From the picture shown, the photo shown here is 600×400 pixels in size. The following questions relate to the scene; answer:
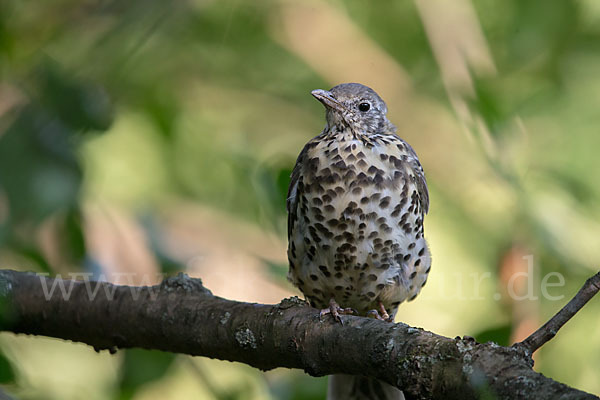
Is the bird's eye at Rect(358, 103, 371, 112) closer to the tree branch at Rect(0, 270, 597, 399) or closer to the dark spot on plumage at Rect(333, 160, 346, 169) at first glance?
the dark spot on plumage at Rect(333, 160, 346, 169)

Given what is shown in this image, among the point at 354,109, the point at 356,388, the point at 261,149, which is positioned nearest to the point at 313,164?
the point at 354,109

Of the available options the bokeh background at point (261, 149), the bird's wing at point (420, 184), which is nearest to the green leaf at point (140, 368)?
the bokeh background at point (261, 149)

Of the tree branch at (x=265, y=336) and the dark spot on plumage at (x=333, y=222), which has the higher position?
the dark spot on plumage at (x=333, y=222)

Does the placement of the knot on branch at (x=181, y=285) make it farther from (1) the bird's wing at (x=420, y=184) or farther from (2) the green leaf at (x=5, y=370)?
(1) the bird's wing at (x=420, y=184)

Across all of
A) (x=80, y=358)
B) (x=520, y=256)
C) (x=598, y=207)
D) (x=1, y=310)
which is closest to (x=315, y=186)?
(x=520, y=256)

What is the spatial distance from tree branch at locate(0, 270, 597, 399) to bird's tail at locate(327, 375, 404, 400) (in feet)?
3.04

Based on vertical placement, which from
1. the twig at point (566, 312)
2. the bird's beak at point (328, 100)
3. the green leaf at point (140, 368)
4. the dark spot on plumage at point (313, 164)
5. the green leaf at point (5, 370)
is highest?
the bird's beak at point (328, 100)

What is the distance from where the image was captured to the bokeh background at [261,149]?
8.29ft

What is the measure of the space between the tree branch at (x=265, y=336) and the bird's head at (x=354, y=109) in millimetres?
1163

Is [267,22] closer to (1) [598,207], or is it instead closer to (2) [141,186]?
(2) [141,186]

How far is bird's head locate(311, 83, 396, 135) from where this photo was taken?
11.9 feet

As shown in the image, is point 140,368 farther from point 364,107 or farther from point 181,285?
point 364,107

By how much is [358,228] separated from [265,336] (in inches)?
32.0

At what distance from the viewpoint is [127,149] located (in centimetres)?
447
